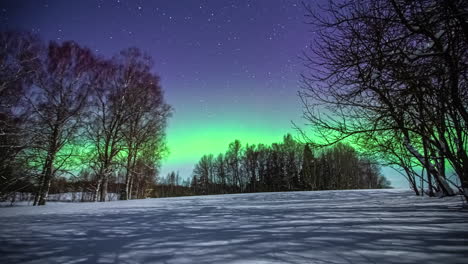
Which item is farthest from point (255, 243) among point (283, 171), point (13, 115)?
point (283, 171)

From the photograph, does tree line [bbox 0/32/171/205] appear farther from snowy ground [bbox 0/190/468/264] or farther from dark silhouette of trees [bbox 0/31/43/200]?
snowy ground [bbox 0/190/468/264]

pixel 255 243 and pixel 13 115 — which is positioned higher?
pixel 13 115

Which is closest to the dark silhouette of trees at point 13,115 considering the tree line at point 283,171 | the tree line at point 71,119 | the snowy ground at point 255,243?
the tree line at point 71,119

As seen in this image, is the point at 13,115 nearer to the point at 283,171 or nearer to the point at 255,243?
the point at 255,243

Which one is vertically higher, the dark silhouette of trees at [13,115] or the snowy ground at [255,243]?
the dark silhouette of trees at [13,115]

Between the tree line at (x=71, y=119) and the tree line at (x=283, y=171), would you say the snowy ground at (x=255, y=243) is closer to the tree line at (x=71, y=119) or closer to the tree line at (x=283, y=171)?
the tree line at (x=71, y=119)

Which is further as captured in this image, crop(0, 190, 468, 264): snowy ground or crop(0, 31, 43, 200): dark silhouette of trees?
crop(0, 31, 43, 200): dark silhouette of trees

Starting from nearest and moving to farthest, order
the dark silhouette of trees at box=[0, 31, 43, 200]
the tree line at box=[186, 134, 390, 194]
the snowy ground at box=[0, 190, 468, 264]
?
the snowy ground at box=[0, 190, 468, 264] → the dark silhouette of trees at box=[0, 31, 43, 200] → the tree line at box=[186, 134, 390, 194]

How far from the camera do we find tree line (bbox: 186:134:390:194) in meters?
30.8

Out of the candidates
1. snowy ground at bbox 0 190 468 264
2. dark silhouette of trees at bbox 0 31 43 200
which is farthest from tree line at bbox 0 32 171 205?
snowy ground at bbox 0 190 468 264

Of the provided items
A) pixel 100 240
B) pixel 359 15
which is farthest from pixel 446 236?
pixel 100 240

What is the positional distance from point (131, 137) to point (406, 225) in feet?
37.1

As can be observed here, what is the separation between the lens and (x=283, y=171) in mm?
34656

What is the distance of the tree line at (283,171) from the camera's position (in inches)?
1214
